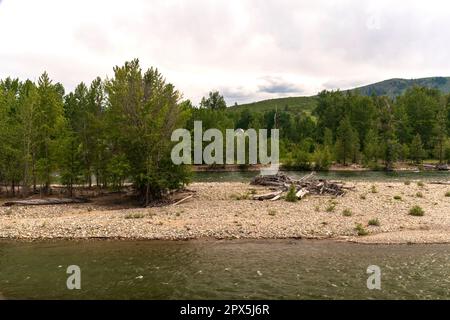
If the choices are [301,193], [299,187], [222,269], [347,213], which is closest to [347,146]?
[299,187]

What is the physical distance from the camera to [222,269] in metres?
18.9

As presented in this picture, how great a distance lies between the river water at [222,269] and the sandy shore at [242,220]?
1607 millimetres

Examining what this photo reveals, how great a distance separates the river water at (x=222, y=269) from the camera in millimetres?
15891

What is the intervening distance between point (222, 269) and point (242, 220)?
10048 mm

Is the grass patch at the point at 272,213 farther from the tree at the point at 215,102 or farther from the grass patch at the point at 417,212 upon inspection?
the tree at the point at 215,102

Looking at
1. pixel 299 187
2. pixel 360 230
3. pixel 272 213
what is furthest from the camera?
pixel 299 187

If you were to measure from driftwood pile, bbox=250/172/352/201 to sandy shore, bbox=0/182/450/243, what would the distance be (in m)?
2.07

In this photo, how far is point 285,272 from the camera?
60.0 ft

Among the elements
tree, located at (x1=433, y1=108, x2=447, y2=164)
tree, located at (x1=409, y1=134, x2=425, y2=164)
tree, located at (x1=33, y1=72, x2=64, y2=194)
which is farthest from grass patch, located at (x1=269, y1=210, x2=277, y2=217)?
tree, located at (x1=433, y1=108, x2=447, y2=164)

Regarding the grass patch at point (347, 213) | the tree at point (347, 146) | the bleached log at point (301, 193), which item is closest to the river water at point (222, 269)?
Result: the grass patch at point (347, 213)

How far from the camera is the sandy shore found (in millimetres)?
25266

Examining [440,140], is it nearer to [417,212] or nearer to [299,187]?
[299,187]
